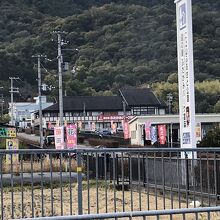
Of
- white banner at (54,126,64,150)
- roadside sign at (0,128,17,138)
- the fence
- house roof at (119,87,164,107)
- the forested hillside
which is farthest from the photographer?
the forested hillside

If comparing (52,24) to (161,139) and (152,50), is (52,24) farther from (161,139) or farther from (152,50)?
(161,139)

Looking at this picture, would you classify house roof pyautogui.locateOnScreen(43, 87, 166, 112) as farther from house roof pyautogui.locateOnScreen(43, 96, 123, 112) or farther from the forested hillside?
the forested hillside

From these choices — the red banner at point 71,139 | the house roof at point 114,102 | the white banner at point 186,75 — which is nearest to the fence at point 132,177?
the white banner at point 186,75

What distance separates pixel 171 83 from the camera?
119m

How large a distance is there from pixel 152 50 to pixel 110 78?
49.8ft

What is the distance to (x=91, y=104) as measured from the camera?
335 ft

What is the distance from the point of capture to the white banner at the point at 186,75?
53.3 feet

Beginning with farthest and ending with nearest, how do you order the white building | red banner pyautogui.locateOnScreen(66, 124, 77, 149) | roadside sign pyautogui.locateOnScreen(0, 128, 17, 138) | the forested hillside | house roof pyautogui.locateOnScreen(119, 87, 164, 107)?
the white building → the forested hillside → house roof pyautogui.locateOnScreen(119, 87, 164, 107) → red banner pyautogui.locateOnScreen(66, 124, 77, 149) → roadside sign pyautogui.locateOnScreen(0, 128, 17, 138)

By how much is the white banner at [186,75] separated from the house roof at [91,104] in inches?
3214

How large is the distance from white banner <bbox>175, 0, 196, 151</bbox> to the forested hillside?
8707 cm

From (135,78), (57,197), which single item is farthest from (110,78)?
(57,197)

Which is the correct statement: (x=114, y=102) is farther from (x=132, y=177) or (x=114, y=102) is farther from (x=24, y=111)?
(x=132, y=177)

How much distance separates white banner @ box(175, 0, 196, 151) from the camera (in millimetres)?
16234

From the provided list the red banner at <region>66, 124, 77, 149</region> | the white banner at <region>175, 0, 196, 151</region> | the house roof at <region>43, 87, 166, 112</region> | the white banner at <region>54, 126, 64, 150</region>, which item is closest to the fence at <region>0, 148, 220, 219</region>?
the white banner at <region>175, 0, 196, 151</region>
